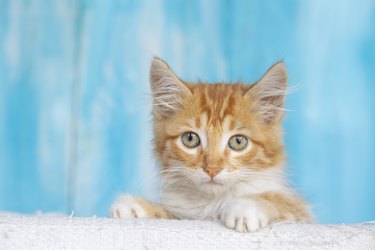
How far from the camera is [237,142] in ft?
6.02

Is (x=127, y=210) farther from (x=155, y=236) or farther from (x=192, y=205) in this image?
(x=155, y=236)

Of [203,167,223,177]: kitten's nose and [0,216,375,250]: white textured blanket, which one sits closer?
[0,216,375,250]: white textured blanket

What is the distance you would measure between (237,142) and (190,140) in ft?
0.41

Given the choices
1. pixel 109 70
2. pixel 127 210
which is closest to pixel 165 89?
pixel 127 210

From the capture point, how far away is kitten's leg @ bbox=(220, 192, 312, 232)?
57.9 inches

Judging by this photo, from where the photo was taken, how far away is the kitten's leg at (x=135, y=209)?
5.77 feet

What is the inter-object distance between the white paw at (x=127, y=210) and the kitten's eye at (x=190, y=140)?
20 centimetres

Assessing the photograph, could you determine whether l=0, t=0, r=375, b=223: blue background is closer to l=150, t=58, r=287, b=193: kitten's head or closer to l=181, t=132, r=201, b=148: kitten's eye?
l=150, t=58, r=287, b=193: kitten's head

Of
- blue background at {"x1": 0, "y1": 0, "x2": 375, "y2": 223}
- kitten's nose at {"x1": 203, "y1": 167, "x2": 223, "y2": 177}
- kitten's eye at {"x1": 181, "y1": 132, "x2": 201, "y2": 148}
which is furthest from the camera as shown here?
blue background at {"x1": 0, "y1": 0, "x2": 375, "y2": 223}

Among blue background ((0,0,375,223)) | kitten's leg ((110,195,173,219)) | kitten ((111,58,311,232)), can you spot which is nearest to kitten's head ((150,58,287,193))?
kitten ((111,58,311,232))

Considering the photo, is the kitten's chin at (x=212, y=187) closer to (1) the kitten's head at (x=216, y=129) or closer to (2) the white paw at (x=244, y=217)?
(1) the kitten's head at (x=216, y=129)

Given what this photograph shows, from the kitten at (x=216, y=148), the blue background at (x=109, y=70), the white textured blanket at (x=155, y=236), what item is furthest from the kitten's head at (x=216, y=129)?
the blue background at (x=109, y=70)

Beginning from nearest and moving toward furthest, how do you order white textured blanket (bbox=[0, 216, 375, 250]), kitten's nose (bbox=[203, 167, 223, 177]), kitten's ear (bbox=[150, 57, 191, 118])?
white textured blanket (bbox=[0, 216, 375, 250])
kitten's nose (bbox=[203, 167, 223, 177])
kitten's ear (bbox=[150, 57, 191, 118])

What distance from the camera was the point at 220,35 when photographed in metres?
3.17
